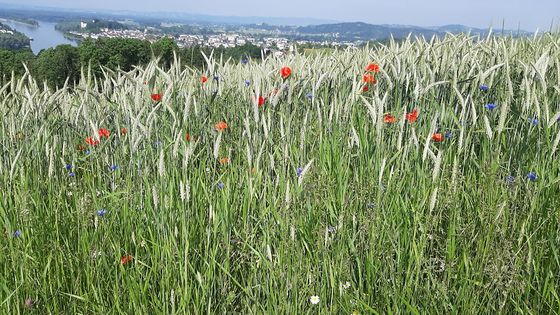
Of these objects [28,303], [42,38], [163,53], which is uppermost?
[163,53]

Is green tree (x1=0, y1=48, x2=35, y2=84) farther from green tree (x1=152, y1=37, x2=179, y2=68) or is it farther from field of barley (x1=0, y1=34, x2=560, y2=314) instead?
field of barley (x1=0, y1=34, x2=560, y2=314)

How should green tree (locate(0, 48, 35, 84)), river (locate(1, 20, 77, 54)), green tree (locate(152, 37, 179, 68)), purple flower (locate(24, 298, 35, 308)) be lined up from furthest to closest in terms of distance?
river (locate(1, 20, 77, 54))
green tree (locate(0, 48, 35, 84))
green tree (locate(152, 37, 179, 68))
purple flower (locate(24, 298, 35, 308))

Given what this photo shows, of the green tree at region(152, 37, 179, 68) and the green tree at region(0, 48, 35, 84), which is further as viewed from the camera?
the green tree at region(0, 48, 35, 84)

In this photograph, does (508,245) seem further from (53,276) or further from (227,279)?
(53,276)

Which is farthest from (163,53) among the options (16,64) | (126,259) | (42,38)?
(42,38)

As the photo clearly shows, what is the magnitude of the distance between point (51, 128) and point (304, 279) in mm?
1424

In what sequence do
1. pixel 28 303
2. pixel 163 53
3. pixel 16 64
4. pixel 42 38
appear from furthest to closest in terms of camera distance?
pixel 42 38 → pixel 16 64 → pixel 163 53 → pixel 28 303

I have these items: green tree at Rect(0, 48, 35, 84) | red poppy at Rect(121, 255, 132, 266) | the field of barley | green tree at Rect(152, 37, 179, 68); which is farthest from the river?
red poppy at Rect(121, 255, 132, 266)

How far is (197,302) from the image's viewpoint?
68.9 inches

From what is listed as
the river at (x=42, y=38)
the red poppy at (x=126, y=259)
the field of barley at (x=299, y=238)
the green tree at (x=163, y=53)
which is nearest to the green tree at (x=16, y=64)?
the green tree at (x=163, y=53)

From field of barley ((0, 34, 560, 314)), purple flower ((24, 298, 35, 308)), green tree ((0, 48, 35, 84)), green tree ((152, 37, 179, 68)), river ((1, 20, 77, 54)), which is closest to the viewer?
field of barley ((0, 34, 560, 314))

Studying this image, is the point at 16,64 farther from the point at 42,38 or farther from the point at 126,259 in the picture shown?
the point at 42,38

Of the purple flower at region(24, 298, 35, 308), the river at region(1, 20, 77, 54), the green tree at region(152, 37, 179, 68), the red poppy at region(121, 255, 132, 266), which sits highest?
the green tree at region(152, 37, 179, 68)

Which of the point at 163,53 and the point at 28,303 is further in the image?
the point at 163,53
